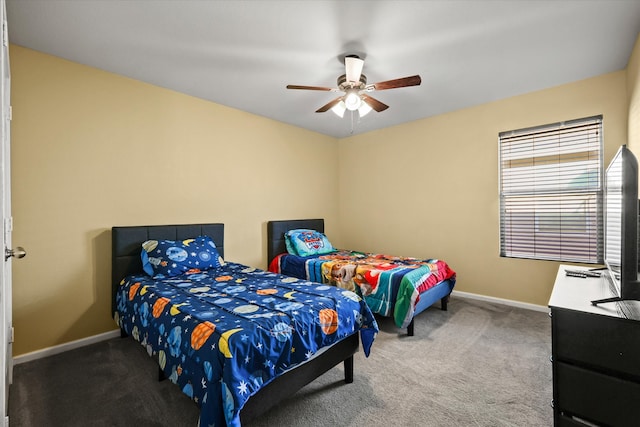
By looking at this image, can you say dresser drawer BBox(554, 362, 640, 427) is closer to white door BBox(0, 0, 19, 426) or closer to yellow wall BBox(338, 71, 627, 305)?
yellow wall BBox(338, 71, 627, 305)

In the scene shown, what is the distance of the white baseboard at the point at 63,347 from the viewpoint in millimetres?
2357

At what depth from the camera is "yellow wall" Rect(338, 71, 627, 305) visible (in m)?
3.14

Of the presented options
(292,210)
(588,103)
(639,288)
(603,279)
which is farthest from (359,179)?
(639,288)

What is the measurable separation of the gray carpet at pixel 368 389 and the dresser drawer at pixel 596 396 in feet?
1.25

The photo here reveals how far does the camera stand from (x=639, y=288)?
4.33ft

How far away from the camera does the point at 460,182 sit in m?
3.91

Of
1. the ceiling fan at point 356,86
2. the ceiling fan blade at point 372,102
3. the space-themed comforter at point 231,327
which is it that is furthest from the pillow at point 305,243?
the ceiling fan blade at point 372,102

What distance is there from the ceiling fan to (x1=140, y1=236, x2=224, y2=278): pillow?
1819 millimetres

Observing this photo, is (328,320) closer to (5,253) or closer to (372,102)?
(5,253)

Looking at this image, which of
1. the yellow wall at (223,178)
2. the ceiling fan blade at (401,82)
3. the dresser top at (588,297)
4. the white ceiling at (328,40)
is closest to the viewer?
the dresser top at (588,297)

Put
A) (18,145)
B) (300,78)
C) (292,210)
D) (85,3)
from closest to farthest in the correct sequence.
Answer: (85,3) → (18,145) → (300,78) → (292,210)

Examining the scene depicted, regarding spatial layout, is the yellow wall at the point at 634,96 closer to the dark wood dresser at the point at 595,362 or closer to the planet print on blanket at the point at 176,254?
the dark wood dresser at the point at 595,362

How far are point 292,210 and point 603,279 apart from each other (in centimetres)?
351

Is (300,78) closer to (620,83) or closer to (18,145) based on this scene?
(18,145)
